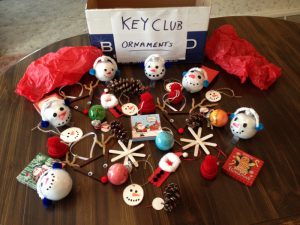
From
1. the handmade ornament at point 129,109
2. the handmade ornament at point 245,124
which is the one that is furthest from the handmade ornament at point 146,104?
the handmade ornament at point 245,124

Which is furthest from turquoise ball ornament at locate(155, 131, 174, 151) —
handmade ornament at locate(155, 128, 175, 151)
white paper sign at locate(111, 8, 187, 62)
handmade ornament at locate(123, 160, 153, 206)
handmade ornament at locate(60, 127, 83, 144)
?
white paper sign at locate(111, 8, 187, 62)

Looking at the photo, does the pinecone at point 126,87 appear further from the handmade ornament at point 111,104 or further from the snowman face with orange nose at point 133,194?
the snowman face with orange nose at point 133,194

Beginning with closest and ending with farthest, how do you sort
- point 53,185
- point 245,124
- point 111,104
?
point 53,185
point 245,124
point 111,104

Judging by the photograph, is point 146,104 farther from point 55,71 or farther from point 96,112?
point 55,71

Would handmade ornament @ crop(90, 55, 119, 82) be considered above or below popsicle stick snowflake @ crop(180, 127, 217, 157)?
above

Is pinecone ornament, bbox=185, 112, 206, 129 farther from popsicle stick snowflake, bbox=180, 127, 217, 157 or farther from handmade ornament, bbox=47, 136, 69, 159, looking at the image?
handmade ornament, bbox=47, 136, 69, 159

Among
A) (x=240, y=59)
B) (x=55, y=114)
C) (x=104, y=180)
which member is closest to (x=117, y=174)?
(x=104, y=180)
